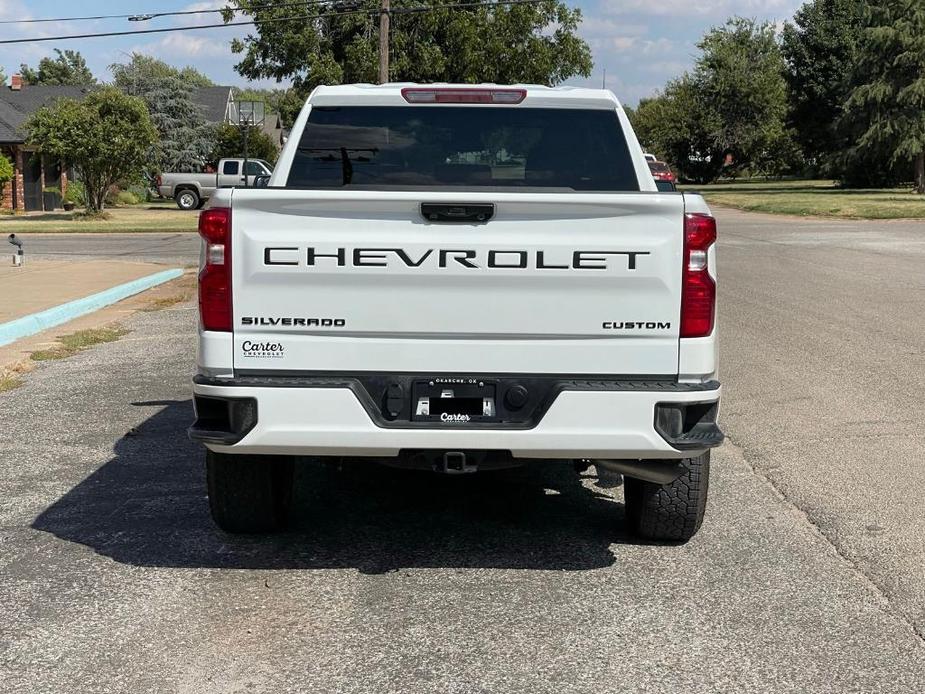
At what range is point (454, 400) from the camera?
4609 millimetres

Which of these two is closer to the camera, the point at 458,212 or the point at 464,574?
the point at 458,212

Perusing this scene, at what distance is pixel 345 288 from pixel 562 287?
821 millimetres

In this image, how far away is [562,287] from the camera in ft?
14.8

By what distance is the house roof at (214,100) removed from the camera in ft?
217

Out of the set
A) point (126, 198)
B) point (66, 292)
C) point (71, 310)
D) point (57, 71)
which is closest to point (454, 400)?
point (71, 310)

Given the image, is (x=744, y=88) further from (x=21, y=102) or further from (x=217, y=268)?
(x=217, y=268)

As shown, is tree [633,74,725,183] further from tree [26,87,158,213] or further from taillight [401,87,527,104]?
taillight [401,87,527,104]

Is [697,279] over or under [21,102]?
under

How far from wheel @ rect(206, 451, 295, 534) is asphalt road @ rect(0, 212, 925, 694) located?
0.40 feet

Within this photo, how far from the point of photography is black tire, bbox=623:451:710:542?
5.11 m

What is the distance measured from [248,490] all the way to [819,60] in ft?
237

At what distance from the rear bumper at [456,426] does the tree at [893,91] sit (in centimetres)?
5033

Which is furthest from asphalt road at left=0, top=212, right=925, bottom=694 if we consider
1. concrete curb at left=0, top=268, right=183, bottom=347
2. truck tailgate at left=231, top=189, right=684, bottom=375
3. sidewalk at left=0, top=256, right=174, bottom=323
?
sidewalk at left=0, top=256, right=174, bottom=323

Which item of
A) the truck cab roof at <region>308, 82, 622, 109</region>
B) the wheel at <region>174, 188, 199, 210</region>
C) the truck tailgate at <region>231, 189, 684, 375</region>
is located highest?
the truck cab roof at <region>308, 82, 622, 109</region>
